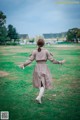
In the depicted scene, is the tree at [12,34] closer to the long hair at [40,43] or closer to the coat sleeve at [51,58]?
the long hair at [40,43]

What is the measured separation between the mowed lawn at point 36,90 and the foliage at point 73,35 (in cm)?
14

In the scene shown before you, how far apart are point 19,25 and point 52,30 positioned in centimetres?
51

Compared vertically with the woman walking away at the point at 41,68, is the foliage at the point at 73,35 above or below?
above

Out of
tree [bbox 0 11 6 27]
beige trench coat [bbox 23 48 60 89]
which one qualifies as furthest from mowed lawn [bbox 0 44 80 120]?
tree [bbox 0 11 6 27]

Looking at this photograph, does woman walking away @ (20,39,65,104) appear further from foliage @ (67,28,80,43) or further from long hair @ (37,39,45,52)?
foliage @ (67,28,80,43)

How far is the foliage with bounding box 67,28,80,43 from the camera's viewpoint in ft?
12.6

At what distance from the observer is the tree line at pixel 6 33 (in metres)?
3.84

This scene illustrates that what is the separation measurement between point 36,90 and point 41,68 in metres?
0.35

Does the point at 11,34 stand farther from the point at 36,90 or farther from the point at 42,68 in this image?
the point at 36,90

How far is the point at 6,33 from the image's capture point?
12.8 ft

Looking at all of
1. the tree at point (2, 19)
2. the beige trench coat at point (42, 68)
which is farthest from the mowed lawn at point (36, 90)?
the tree at point (2, 19)

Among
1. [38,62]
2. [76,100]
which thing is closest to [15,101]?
[38,62]

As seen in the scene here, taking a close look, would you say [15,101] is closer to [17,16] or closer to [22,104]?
[22,104]

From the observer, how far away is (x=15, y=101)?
372cm
